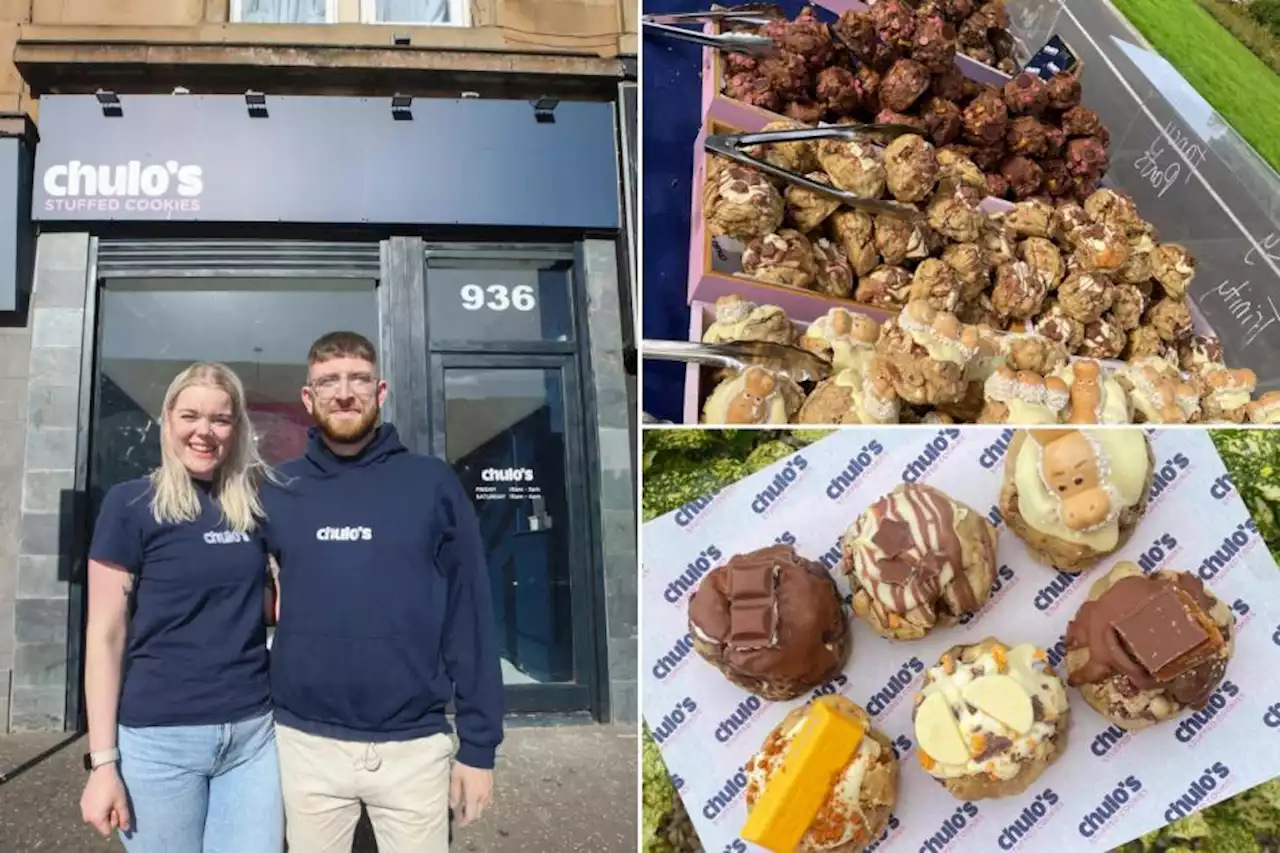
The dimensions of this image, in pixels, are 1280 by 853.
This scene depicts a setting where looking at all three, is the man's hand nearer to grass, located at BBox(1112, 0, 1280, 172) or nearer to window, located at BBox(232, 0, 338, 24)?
grass, located at BBox(1112, 0, 1280, 172)

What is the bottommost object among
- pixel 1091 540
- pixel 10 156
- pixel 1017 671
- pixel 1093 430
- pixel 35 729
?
pixel 35 729

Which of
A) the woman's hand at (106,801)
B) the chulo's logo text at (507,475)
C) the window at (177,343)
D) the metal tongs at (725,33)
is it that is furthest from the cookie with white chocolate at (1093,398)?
the window at (177,343)

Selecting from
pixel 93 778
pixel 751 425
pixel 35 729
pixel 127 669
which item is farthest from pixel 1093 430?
pixel 35 729

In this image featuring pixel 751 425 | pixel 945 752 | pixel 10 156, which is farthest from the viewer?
pixel 10 156

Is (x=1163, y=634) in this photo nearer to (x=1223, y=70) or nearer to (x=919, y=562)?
(x=919, y=562)

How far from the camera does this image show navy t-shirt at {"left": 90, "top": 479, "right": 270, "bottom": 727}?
2.38m

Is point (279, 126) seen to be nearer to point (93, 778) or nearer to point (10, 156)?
point (10, 156)

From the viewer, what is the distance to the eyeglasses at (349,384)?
8.66 ft

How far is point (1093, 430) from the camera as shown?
2.20m

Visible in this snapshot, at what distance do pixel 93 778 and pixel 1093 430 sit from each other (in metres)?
2.69

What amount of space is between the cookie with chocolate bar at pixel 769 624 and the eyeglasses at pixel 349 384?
3.73 ft

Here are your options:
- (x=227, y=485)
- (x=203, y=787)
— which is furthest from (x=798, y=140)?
(x=203, y=787)

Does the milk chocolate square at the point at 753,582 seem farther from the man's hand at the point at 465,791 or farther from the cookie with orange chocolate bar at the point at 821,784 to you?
the man's hand at the point at 465,791

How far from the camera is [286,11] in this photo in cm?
445
